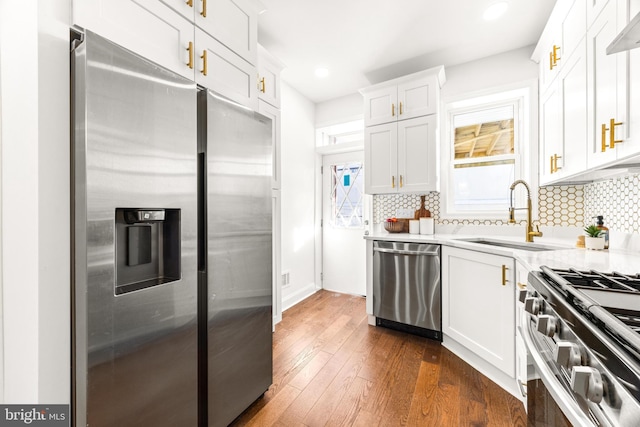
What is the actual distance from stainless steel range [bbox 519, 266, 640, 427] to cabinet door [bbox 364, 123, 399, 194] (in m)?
1.96

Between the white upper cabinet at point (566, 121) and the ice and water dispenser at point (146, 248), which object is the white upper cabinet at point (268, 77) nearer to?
the ice and water dispenser at point (146, 248)

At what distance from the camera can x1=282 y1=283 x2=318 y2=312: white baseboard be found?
3195 millimetres

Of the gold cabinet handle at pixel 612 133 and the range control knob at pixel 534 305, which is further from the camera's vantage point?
the gold cabinet handle at pixel 612 133

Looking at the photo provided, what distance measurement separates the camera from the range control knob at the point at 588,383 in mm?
520

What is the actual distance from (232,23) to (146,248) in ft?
4.66

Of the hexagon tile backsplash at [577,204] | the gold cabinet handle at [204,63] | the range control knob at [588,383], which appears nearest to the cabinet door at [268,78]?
the gold cabinet handle at [204,63]

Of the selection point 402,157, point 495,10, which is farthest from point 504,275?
point 495,10

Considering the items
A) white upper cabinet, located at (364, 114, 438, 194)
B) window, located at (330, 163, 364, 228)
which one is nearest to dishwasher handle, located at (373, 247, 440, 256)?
white upper cabinet, located at (364, 114, 438, 194)

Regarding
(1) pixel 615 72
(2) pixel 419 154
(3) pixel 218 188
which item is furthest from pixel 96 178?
(2) pixel 419 154

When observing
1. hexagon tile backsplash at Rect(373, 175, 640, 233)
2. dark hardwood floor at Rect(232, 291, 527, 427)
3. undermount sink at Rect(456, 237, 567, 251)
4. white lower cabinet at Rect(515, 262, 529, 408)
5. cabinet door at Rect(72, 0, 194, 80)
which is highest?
cabinet door at Rect(72, 0, 194, 80)

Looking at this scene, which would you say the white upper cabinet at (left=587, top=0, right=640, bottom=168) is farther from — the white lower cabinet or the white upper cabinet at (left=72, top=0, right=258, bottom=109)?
the white upper cabinet at (left=72, top=0, right=258, bottom=109)

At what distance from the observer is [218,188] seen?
1.34 m

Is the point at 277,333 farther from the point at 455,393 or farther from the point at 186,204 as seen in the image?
the point at 186,204

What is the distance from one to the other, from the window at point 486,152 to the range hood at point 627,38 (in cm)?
210
